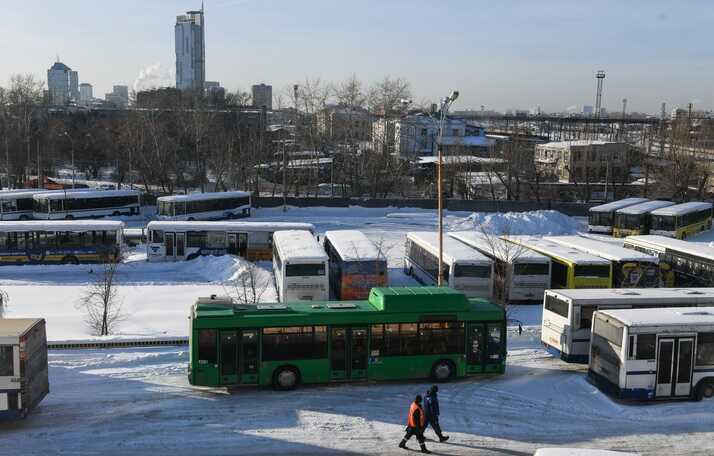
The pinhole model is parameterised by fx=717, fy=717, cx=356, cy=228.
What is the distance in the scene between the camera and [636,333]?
14.5m

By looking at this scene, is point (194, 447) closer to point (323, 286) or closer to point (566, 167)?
point (323, 286)

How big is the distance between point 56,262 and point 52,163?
44.6 metres

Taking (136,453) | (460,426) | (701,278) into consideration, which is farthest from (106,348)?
(701,278)

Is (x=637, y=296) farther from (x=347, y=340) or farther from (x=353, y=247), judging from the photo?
(x=353, y=247)

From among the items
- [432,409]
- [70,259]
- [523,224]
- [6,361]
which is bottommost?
[70,259]

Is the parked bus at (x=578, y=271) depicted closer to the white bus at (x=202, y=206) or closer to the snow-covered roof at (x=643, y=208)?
the snow-covered roof at (x=643, y=208)

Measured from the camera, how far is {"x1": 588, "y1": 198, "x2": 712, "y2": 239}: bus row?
39.4 m

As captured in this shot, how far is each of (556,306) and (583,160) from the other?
207 ft

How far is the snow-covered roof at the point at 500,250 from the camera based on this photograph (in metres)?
24.8

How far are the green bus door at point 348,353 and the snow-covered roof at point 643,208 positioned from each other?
2928 cm

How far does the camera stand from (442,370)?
632 inches

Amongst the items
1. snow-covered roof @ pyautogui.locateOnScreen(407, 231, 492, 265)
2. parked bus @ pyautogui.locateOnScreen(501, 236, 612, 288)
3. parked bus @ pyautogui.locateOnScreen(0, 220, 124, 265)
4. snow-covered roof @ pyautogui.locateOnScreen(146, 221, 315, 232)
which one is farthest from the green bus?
parked bus @ pyautogui.locateOnScreen(0, 220, 124, 265)

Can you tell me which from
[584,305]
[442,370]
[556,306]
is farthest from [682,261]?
[442,370]

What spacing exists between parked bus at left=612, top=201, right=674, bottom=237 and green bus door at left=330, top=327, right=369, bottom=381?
2924 cm
